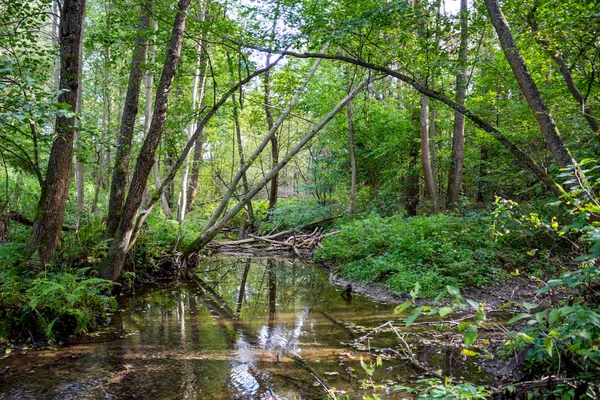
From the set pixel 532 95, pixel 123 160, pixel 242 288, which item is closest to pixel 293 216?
pixel 242 288

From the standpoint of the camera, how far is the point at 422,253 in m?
9.16

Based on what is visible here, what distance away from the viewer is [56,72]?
16.2 meters

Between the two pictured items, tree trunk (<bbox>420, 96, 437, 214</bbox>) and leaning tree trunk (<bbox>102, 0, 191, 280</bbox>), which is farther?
tree trunk (<bbox>420, 96, 437, 214</bbox>)

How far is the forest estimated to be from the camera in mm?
3506

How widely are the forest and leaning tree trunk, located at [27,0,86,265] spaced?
35mm

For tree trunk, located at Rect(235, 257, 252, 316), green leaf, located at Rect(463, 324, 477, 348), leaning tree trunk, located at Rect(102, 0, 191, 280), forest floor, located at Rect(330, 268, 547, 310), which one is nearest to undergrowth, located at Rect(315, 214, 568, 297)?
forest floor, located at Rect(330, 268, 547, 310)

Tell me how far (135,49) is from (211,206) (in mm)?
14843

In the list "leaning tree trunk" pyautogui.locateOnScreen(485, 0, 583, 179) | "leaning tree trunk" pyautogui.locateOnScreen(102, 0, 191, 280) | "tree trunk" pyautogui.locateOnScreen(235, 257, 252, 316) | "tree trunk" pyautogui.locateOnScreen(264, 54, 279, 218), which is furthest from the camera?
"tree trunk" pyautogui.locateOnScreen(264, 54, 279, 218)

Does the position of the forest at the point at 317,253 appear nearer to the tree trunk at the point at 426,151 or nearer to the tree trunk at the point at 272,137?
the tree trunk at the point at 426,151

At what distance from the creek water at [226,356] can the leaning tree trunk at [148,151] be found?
0.95 meters

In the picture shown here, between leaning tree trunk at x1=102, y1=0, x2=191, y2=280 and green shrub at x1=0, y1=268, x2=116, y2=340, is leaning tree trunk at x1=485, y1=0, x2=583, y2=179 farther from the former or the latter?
green shrub at x1=0, y1=268, x2=116, y2=340

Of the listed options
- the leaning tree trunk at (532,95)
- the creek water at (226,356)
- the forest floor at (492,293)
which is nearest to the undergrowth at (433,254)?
the forest floor at (492,293)

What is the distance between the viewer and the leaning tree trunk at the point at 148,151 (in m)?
7.33

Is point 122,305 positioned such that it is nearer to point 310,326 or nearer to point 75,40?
point 310,326
